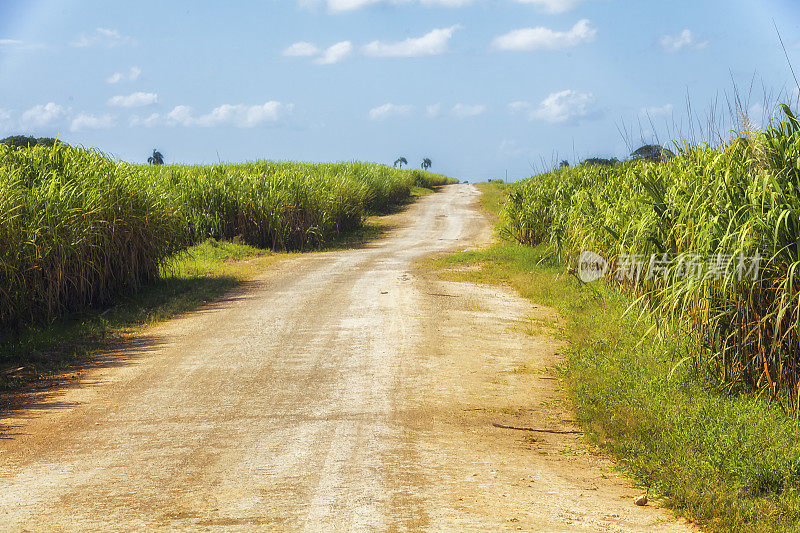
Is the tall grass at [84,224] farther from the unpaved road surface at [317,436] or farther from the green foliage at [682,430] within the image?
the green foliage at [682,430]

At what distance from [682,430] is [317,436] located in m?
2.58

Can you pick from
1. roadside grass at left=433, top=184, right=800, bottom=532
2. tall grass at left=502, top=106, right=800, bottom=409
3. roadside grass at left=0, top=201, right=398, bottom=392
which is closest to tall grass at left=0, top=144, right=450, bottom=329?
roadside grass at left=0, top=201, right=398, bottom=392

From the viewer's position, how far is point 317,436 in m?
5.14

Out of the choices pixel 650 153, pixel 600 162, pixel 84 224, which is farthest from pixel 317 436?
pixel 600 162

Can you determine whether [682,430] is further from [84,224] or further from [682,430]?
[84,224]

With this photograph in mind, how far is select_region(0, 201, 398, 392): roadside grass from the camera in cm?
762

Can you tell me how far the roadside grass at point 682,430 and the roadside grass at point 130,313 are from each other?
533 centimetres

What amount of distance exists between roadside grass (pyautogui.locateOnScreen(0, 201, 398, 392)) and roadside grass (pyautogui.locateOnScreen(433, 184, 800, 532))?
210 inches

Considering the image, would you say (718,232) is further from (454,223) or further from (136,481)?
(454,223)

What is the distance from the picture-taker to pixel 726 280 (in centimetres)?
528

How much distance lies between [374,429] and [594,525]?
190 cm

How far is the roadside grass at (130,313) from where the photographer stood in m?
7.62

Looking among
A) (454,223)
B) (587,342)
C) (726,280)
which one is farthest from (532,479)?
(454,223)

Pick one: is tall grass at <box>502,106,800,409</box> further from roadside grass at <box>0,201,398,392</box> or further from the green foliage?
roadside grass at <box>0,201,398,392</box>
